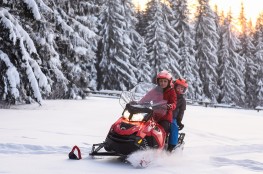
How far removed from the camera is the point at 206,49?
51344mm

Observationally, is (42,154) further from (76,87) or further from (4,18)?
(76,87)

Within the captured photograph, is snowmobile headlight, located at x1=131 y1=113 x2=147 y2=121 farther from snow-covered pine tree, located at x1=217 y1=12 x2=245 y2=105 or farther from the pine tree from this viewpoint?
snow-covered pine tree, located at x1=217 y1=12 x2=245 y2=105

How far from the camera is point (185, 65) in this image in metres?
47.6

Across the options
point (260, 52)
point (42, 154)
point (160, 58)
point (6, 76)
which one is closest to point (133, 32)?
point (160, 58)

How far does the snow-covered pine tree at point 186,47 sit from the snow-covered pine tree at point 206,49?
1.74 m

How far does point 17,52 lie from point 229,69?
43.0 meters

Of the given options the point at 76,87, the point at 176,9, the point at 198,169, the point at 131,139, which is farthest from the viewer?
the point at 176,9

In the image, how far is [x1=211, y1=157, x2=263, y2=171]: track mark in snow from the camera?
8.62m

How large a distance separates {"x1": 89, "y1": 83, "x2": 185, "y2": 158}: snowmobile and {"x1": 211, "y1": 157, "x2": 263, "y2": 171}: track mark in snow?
1400 millimetres

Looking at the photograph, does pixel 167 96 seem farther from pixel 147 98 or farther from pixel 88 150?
pixel 88 150

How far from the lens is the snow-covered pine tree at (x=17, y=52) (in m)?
14.5

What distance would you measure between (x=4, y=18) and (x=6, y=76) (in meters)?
2.12

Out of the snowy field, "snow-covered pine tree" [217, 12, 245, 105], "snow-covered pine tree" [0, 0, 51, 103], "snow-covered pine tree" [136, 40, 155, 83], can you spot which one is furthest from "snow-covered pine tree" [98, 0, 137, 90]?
the snowy field

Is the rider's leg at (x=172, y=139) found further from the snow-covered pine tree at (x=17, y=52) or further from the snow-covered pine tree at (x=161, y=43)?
the snow-covered pine tree at (x=161, y=43)
